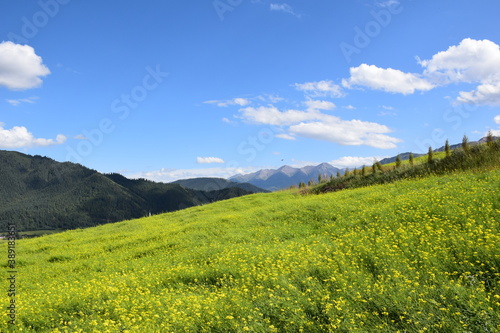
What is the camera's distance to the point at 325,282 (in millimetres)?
8633

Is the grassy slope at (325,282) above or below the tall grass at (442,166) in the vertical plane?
below

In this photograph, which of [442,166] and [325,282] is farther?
[442,166]

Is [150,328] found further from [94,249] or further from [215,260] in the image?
[94,249]

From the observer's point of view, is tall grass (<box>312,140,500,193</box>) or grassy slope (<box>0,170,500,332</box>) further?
tall grass (<box>312,140,500,193</box>)

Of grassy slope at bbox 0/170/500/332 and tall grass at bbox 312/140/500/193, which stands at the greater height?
tall grass at bbox 312/140/500/193

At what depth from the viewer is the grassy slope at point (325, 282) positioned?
6.71 metres

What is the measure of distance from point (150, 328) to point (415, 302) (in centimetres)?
603

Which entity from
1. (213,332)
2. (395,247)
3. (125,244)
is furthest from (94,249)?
(395,247)

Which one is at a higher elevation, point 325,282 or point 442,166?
point 442,166

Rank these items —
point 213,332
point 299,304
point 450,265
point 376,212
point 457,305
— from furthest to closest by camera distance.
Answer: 1. point 376,212
2. point 450,265
3. point 299,304
4. point 213,332
5. point 457,305

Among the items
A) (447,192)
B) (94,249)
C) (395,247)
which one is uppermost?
(447,192)

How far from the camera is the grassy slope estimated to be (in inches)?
264

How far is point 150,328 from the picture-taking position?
24.4 feet

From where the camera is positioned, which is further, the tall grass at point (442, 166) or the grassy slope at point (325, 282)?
the tall grass at point (442, 166)
